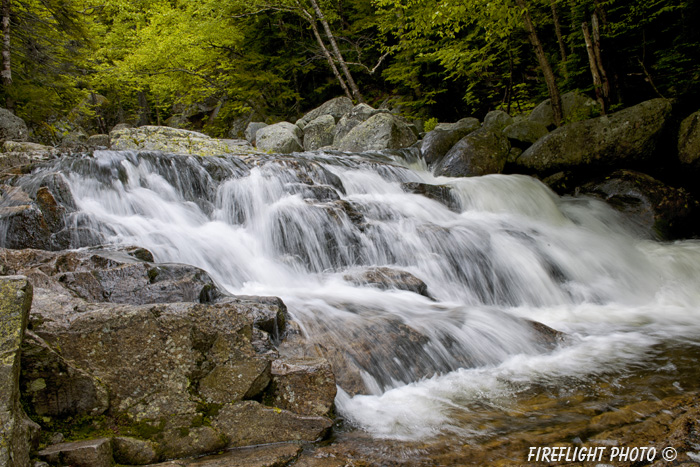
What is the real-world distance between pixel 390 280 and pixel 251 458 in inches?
147

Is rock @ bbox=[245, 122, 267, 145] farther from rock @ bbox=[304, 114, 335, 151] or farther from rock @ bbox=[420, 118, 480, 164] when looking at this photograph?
rock @ bbox=[420, 118, 480, 164]

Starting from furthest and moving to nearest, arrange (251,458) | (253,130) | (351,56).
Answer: (351,56) < (253,130) < (251,458)

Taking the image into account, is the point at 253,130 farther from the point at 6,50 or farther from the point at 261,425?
the point at 261,425

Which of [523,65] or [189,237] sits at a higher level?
[523,65]

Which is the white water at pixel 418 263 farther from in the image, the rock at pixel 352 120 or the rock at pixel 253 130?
the rock at pixel 253 130

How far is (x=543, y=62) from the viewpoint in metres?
10.2

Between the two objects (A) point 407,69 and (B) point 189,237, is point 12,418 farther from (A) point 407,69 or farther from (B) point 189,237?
(A) point 407,69

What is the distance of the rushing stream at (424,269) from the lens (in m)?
3.58

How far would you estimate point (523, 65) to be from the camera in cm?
1555

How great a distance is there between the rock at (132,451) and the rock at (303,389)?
732 millimetres

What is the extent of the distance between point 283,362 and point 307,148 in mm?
13389

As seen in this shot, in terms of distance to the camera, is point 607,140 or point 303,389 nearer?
point 303,389

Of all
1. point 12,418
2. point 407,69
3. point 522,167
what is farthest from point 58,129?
point 12,418

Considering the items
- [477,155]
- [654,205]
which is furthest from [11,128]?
[654,205]
